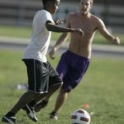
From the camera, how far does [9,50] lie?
25766mm

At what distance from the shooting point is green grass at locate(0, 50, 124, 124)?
32.2ft

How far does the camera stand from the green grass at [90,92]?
9820 mm

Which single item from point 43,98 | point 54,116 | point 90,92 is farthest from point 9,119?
point 90,92

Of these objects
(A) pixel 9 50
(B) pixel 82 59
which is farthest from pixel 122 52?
(B) pixel 82 59

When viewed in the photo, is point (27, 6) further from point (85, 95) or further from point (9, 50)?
point (85, 95)

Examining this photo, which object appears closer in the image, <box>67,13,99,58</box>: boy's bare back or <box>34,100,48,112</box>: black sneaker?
<box>34,100,48,112</box>: black sneaker

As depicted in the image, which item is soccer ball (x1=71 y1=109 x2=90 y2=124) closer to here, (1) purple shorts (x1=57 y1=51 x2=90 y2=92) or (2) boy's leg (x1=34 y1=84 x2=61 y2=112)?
(2) boy's leg (x1=34 y1=84 x2=61 y2=112)

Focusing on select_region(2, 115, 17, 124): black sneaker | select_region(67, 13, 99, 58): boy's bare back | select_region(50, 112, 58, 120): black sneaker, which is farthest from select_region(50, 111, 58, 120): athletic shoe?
select_region(2, 115, 17, 124): black sneaker

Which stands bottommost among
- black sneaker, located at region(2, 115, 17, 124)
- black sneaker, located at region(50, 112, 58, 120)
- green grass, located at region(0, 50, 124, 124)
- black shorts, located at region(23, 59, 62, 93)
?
green grass, located at region(0, 50, 124, 124)

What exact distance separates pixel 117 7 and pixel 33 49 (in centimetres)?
3894

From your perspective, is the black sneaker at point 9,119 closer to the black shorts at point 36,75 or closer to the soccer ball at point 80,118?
the black shorts at point 36,75

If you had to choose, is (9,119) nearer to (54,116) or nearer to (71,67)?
(54,116)

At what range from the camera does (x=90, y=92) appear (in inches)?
563

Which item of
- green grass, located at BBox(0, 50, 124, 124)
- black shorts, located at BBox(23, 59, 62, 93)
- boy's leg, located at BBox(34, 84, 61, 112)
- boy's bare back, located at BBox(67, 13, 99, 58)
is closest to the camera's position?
black shorts, located at BBox(23, 59, 62, 93)
